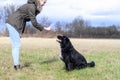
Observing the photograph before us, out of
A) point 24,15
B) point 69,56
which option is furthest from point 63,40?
point 24,15

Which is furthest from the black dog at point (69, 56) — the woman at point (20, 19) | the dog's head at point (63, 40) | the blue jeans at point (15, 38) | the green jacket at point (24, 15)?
the blue jeans at point (15, 38)

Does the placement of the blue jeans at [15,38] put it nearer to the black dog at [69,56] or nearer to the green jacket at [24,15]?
the green jacket at [24,15]

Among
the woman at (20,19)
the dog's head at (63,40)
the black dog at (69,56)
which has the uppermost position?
the woman at (20,19)

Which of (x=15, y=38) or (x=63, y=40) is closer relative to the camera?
(x=15, y=38)

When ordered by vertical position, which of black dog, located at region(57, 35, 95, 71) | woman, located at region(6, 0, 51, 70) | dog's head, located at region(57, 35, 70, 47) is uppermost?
woman, located at region(6, 0, 51, 70)

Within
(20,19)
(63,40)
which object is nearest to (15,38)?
(20,19)

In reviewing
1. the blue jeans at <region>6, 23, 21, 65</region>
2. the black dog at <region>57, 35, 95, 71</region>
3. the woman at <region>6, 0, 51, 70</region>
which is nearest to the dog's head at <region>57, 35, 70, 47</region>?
the black dog at <region>57, 35, 95, 71</region>

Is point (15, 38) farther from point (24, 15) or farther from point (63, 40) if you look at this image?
point (63, 40)

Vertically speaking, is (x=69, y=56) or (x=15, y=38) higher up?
(x=15, y=38)

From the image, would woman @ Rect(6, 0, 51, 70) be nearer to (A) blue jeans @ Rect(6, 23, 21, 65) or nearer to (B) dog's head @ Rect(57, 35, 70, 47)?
(A) blue jeans @ Rect(6, 23, 21, 65)

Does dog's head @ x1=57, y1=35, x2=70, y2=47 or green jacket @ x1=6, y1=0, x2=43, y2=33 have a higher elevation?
green jacket @ x1=6, y1=0, x2=43, y2=33

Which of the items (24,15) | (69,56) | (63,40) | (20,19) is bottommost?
(69,56)

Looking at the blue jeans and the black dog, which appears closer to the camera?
the blue jeans

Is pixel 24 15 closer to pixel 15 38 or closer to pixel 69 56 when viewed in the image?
pixel 15 38
